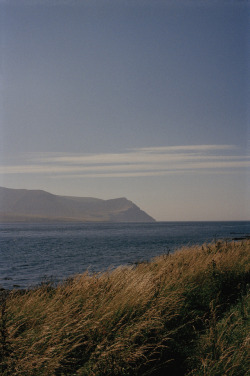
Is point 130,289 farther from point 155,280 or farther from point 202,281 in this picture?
point 202,281

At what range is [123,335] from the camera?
214 inches

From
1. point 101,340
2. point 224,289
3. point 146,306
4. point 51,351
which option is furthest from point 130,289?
point 224,289

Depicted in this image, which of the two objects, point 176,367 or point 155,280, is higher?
point 155,280

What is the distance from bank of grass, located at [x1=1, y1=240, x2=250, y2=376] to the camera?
4.62 m

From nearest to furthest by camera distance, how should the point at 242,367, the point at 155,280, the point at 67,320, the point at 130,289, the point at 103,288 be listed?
the point at 242,367
the point at 67,320
the point at 130,289
the point at 103,288
the point at 155,280

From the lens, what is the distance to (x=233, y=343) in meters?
5.30

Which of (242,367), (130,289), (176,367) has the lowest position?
(176,367)

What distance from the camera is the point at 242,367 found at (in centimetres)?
470

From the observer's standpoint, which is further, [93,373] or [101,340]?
[101,340]

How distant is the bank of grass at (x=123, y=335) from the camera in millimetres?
4621

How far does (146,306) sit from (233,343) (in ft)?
6.51

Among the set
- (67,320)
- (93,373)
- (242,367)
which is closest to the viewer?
(93,373)

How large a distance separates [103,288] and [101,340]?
8.41 feet

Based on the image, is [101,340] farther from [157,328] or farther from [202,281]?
[202,281]
